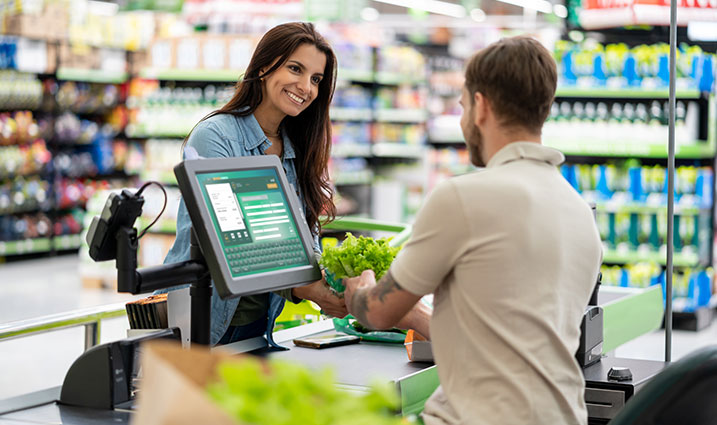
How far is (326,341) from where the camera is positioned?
8.80ft

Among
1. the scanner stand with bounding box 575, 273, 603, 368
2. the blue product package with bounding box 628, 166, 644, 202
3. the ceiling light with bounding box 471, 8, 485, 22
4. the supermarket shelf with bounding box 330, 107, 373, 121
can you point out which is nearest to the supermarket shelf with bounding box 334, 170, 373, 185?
the supermarket shelf with bounding box 330, 107, 373, 121

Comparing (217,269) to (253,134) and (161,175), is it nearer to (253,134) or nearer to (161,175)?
(253,134)

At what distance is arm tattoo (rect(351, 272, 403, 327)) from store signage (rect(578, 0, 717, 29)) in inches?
242

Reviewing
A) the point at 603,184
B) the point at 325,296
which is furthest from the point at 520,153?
the point at 603,184

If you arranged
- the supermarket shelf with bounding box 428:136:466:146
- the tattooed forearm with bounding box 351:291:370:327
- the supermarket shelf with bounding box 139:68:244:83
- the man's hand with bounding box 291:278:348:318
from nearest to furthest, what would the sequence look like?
the tattooed forearm with bounding box 351:291:370:327 → the man's hand with bounding box 291:278:348:318 → the supermarket shelf with bounding box 139:68:244:83 → the supermarket shelf with bounding box 428:136:466:146

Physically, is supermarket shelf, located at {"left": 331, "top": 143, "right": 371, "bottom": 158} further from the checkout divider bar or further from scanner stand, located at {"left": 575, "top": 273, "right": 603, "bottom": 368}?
scanner stand, located at {"left": 575, "top": 273, "right": 603, "bottom": 368}

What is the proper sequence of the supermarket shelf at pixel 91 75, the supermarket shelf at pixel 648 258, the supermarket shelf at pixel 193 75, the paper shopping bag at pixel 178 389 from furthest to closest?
1. the supermarket shelf at pixel 91 75
2. the supermarket shelf at pixel 193 75
3. the supermarket shelf at pixel 648 258
4. the paper shopping bag at pixel 178 389

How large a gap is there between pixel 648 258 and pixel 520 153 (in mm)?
6219

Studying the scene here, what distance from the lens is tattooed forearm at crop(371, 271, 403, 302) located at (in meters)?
1.84

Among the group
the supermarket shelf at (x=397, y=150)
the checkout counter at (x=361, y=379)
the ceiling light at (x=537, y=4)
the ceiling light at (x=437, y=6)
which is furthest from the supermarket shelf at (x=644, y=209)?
the ceiling light at (x=537, y=4)

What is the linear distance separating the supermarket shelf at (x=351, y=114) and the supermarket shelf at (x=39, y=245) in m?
3.44

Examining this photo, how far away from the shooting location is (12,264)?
401 inches

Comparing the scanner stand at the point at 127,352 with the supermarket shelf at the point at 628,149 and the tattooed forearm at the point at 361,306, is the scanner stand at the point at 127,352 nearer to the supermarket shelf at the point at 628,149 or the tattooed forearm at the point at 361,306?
the tattooed forearm at the point at 361,306

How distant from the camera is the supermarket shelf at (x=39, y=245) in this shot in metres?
10.1
